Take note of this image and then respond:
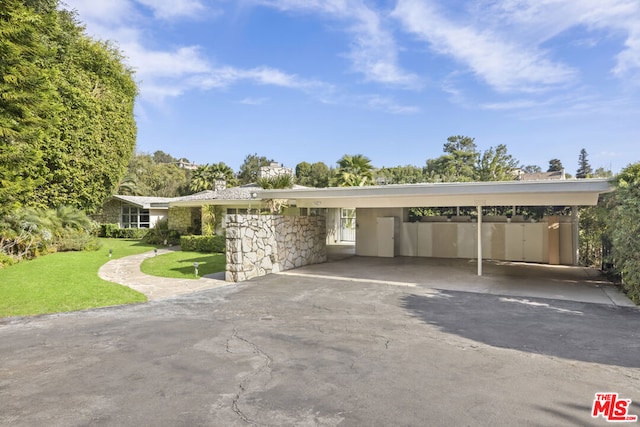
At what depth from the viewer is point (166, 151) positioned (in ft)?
276

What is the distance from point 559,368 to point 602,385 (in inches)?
20.7

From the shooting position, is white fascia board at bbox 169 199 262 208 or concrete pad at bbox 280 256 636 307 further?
white fascia board at bbox 169 199 262 208

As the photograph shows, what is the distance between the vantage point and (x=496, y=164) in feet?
97.7

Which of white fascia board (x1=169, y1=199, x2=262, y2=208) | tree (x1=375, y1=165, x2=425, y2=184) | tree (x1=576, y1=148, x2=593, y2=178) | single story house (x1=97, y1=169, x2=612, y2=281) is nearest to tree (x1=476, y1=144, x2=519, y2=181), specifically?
tree (x1=375, y1=165, x2=425, y2=184)

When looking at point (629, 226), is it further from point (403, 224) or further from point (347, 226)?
point (347, 226)

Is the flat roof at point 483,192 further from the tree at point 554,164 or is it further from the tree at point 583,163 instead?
the tree at point 583,163

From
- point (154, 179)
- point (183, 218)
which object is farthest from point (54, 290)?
Result: point (154, 179)

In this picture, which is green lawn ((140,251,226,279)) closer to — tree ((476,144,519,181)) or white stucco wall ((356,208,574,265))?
white stucco wall ((356,208,574,265))

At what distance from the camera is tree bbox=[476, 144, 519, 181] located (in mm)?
28875

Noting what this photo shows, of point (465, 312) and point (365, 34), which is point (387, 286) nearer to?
point (465, 312)

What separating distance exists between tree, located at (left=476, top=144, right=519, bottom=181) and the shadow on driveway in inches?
877

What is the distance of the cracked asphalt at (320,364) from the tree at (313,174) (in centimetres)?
3597

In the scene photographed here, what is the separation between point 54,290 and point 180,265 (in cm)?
533

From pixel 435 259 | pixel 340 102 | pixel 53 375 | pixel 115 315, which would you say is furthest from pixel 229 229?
pixel 340 102
